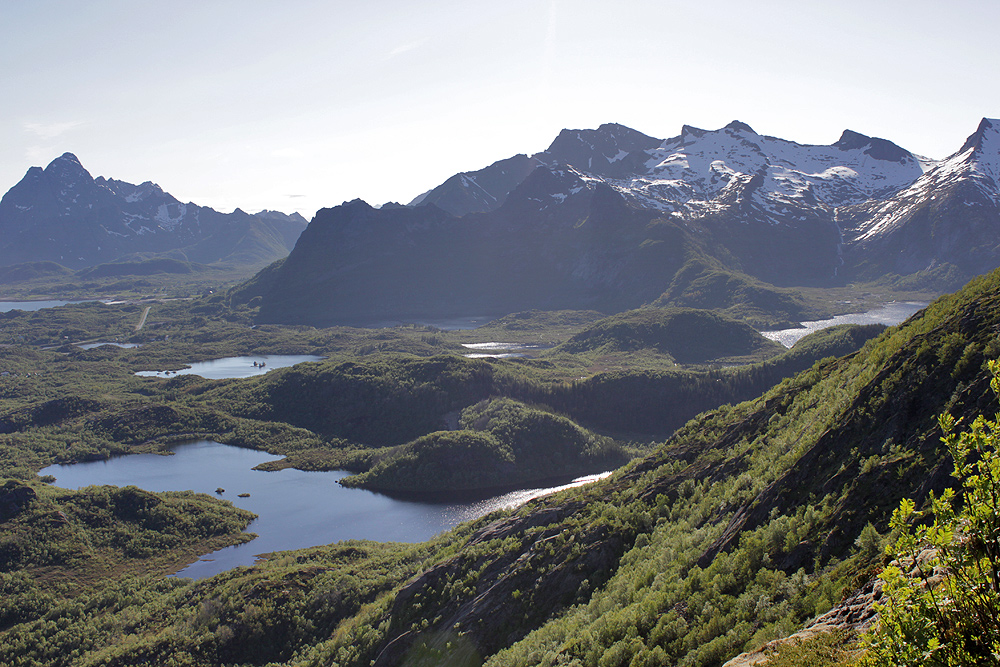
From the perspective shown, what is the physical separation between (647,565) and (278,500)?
97.6 m

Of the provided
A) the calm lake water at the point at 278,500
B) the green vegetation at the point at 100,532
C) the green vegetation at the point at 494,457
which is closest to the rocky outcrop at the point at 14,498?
the green vegetation at the point at 100,532

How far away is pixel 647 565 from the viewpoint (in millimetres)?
36094

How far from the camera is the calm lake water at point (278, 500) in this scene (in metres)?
98.7

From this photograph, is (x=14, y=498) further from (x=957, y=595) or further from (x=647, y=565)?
(x=957, y=595)

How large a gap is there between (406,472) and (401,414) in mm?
36317

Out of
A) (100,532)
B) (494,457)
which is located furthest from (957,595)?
(494,457)

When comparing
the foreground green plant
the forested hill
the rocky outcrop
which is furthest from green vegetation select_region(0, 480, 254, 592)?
the foreground green plant

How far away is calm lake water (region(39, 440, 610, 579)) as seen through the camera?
9869 centimetres

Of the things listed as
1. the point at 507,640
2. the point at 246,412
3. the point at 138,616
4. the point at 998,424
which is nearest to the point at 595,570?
the point at 507,640

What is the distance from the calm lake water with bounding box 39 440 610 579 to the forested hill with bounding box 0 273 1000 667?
65.5 feet

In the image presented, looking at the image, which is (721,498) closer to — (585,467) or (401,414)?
(585,467)

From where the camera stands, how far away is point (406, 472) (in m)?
125

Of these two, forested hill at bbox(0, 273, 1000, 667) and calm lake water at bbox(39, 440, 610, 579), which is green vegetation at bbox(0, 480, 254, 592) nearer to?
calm lake water at bbox(39, 440, 610, 579)

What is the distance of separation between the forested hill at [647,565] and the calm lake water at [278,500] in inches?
786
